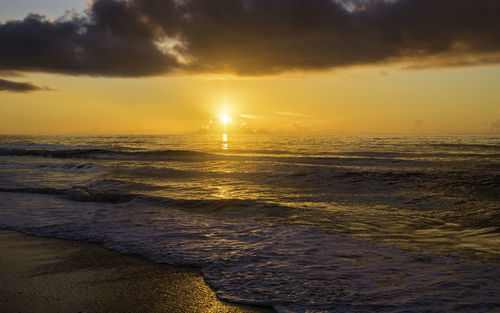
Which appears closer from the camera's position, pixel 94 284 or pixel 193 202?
pixel 94 284

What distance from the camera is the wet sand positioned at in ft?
13.4

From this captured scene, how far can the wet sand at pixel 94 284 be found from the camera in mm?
4090

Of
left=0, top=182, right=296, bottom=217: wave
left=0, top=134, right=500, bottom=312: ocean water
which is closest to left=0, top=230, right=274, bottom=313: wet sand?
left=0, top=134, right=500, bottom=312: ocean water

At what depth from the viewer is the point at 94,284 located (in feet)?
15.5

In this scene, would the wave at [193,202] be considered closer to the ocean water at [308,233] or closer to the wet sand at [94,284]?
the ocean water at [308,233]

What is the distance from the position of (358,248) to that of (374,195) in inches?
261

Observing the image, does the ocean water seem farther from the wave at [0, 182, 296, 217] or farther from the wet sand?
the wet sand

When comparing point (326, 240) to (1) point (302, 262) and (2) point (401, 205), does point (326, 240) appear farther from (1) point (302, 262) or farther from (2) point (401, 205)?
(2) point (401, 205)

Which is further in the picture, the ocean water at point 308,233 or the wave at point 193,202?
the wave at point 193,202

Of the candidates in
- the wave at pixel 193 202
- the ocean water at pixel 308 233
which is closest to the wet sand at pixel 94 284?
the ocean water at pixel 308 233

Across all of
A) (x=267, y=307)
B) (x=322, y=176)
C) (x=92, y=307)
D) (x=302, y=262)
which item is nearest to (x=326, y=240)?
(x=302, y=262)

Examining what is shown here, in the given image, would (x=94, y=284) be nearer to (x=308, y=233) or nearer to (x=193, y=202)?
(x=308, y=233)

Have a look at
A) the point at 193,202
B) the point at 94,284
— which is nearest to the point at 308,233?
the point at 94,284

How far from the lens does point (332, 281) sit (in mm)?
4926
